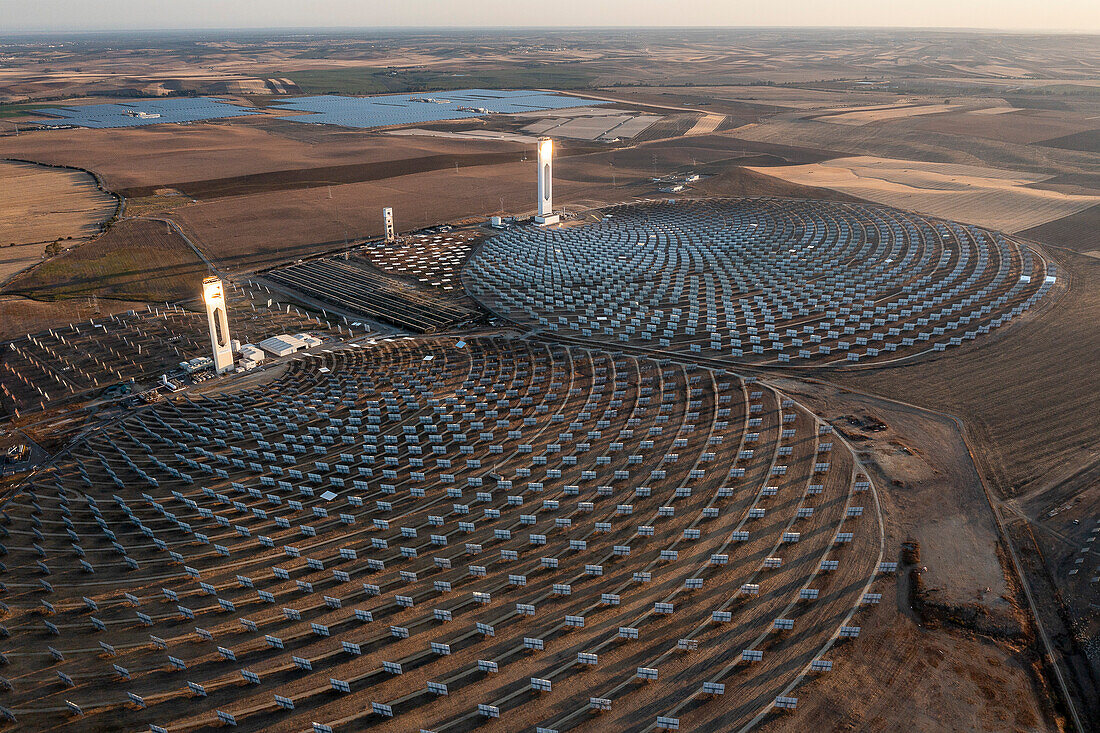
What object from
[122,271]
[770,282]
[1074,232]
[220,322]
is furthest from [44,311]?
[1074,232]

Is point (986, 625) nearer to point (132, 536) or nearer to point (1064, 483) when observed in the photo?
point (1064, 483)

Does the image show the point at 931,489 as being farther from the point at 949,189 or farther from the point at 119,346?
the point at 949,189

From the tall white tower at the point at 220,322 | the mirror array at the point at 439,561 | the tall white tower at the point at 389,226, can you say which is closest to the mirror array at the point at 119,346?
the tall white tower at the point at 220,322

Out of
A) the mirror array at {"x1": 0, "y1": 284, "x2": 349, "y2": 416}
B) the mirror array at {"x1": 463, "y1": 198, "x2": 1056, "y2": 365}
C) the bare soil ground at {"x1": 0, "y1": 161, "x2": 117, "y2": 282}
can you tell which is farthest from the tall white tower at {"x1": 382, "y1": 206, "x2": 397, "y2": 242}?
the bare soil ground at {"x1": 0, "y1": 161, "x2": 117, "y2": 282}

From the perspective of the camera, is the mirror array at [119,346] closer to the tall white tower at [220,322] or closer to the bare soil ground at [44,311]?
the bare soil ground at [44,311]

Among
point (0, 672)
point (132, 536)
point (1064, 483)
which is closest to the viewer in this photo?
point (0, 672)

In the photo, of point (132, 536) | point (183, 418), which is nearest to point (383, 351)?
point (183, 418)

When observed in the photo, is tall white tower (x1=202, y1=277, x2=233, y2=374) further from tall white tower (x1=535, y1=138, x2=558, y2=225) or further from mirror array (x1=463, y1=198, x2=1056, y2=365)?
tall white tower (x1=535, y1=138, x2=558, y2=225)
